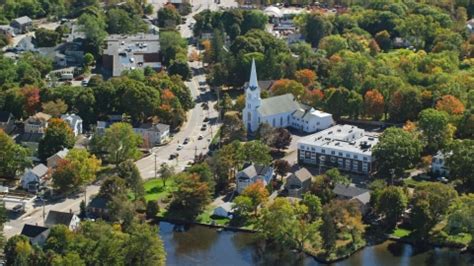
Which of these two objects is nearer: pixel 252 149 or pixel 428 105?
pixel 252 149

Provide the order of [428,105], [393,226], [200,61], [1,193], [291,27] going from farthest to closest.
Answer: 1. [291,27]
2. [200,61]
3. [428,105]
4. [1,193]
5. [393,226]

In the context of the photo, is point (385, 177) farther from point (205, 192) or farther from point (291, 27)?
point (291, 27)

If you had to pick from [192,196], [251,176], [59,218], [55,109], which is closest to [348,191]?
[251,176]

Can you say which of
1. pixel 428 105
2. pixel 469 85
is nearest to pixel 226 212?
pixel 428 105

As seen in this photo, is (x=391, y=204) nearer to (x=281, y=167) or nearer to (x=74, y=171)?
(x=281, y=167)

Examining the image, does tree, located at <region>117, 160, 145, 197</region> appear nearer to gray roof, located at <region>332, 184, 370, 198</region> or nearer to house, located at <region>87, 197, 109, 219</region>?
house, located at <region>87, 197, 109, 219</region>

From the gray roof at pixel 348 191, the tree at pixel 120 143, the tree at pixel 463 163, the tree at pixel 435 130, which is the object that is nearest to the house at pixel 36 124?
the tree at pixel 120 143

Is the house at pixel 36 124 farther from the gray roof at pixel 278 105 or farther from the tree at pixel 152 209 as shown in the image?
the gray roof at pixel 278 105
